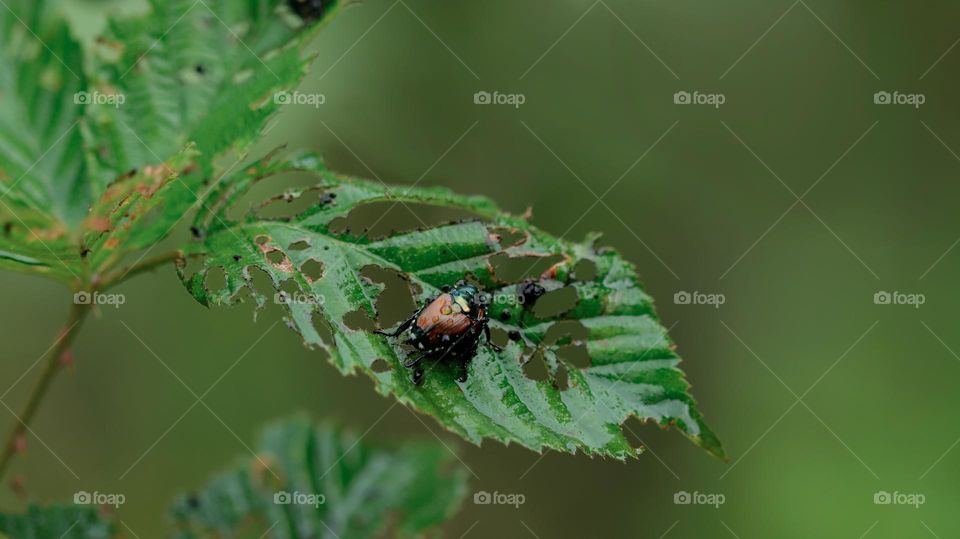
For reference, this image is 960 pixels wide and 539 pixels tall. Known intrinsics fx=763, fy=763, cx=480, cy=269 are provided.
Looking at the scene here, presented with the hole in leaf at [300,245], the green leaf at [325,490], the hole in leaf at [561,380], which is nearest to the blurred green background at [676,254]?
the hole in leaf at [300,245]

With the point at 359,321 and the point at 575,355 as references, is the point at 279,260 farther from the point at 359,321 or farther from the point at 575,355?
the point at 575,355

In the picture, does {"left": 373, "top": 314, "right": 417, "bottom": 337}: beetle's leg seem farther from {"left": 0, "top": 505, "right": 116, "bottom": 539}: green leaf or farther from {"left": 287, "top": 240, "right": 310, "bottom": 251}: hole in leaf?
{"left": 0, "top": 505, "right": 116, "bottom": 539}: green leaf

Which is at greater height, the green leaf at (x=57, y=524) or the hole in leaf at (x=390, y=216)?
the hole in leaf at (x=390, y=216)

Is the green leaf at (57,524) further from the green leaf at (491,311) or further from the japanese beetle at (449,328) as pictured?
the japanese beetle at (449,328)

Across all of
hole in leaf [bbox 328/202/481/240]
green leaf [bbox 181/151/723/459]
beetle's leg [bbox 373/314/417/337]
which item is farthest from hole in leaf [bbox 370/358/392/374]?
hole in leaf [bbox 328/202/481/240]

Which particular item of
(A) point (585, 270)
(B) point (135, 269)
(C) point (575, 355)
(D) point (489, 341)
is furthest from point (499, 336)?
(B) point (135, 269)

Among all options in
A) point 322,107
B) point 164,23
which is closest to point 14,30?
point 164,23
